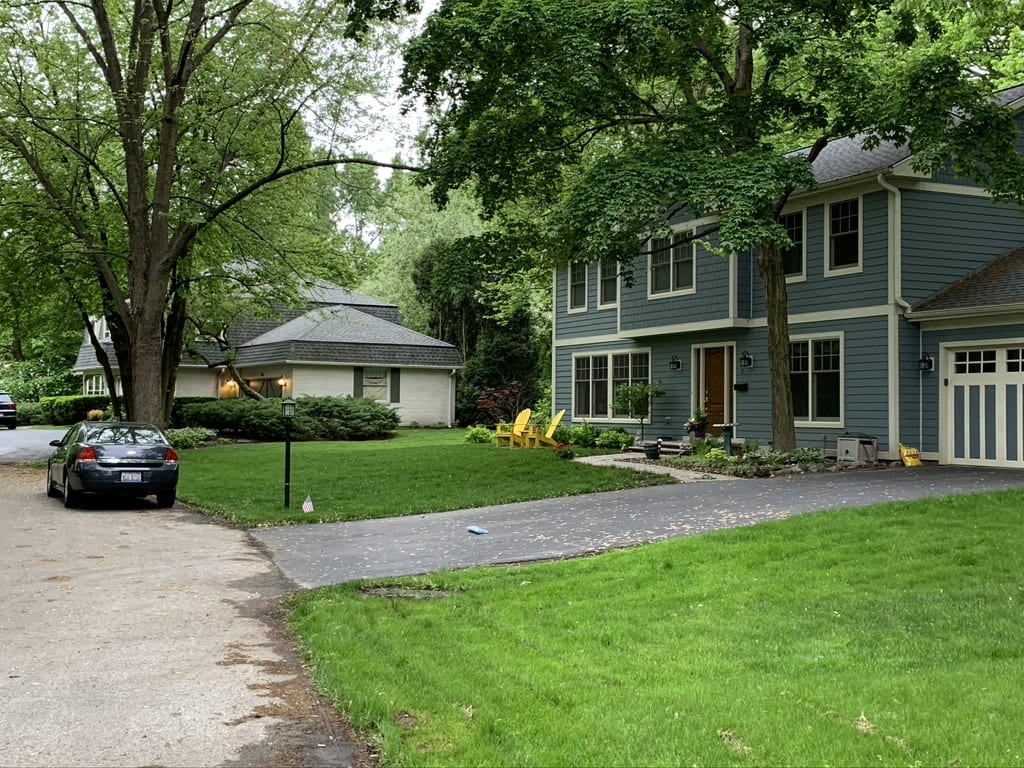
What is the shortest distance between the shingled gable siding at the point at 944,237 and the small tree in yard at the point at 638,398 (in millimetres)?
6927

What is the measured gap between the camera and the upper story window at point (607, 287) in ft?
85.5

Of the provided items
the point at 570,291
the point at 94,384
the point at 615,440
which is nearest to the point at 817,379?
the point at 615,440

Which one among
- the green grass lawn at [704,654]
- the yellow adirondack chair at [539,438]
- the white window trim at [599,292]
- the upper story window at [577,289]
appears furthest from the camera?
the upper story window at [577,289]

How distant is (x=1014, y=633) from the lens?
6.35 m

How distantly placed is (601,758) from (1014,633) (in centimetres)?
352

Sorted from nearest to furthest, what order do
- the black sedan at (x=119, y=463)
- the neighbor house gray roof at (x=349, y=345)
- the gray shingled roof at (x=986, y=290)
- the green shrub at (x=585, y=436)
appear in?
the black sedan at (x=119, y=463), the gray shingled roof at (x=986, y=290), the green shrub at (x=585, y=436), the neighbor house gray roof at (x=349, y=345)

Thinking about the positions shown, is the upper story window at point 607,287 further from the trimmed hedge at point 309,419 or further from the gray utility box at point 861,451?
the trimmed hedge at point 309,419

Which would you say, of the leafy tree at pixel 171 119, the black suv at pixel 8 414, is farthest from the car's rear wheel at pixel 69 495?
the black suv at pixel 8 414

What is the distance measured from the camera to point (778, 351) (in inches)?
755

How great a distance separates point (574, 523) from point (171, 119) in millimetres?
14651

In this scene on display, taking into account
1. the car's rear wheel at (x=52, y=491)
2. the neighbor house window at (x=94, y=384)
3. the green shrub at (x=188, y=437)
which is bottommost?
the car's rear wheel at (x=52, y=491)

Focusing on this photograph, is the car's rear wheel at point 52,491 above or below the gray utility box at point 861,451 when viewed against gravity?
below

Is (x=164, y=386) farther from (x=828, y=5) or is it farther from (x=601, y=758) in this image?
(x=601, y=758)

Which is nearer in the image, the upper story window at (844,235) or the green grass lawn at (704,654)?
the green grass lawn at (704,654)
